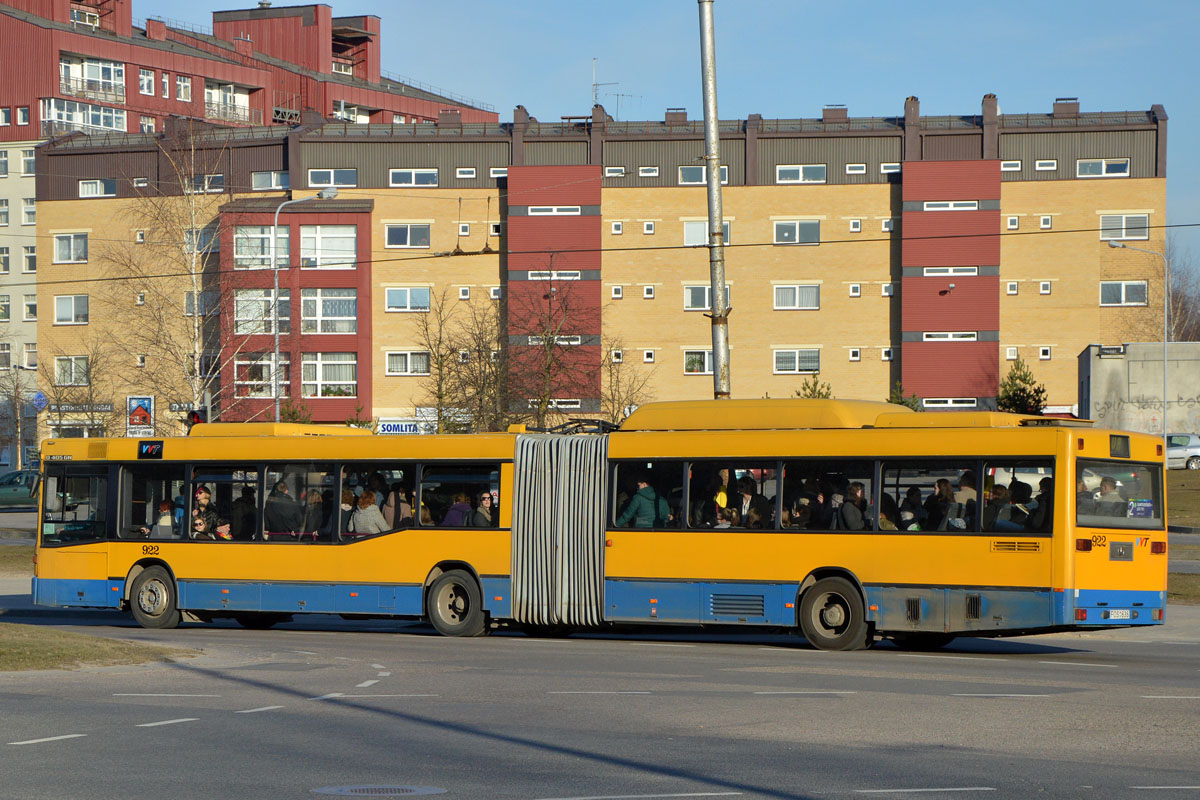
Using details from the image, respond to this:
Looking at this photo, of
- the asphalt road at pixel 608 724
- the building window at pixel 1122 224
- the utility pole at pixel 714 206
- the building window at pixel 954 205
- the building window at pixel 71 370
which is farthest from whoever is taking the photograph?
the building window at pixel 71 370

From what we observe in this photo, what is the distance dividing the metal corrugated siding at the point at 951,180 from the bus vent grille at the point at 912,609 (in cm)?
5261

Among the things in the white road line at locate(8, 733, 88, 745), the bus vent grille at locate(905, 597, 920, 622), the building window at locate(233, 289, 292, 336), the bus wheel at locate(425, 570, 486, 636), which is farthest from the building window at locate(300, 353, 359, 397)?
the white road line at locate(8, 733, 88, 745)

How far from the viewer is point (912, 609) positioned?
17047 mm

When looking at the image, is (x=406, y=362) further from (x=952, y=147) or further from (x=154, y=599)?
(x=154, y=599)

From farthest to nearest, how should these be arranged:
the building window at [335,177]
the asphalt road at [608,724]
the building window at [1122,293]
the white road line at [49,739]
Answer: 1. the building window at [335,177]
2. the building window at [1122,293]
3. the white road line at [49,739]
4. the asphalt road at [608,724]

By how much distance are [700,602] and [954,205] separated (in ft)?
172

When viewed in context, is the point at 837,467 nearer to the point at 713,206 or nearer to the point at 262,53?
the point at 713,206

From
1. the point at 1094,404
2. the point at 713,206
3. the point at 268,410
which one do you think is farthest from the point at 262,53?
the point at 713,206

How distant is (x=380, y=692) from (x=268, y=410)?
162ft

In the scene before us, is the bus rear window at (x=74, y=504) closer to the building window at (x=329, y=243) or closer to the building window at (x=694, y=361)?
the building window at (x=329, y=243)

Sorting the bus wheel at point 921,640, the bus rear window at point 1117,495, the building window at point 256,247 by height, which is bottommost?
the bus wheel at point 921,640

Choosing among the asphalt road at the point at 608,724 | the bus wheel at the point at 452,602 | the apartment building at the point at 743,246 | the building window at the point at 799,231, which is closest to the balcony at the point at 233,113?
the apartment building at the point at 743,246

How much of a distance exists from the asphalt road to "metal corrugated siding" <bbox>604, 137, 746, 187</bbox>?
53.2m

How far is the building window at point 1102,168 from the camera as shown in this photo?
67.5 metres
